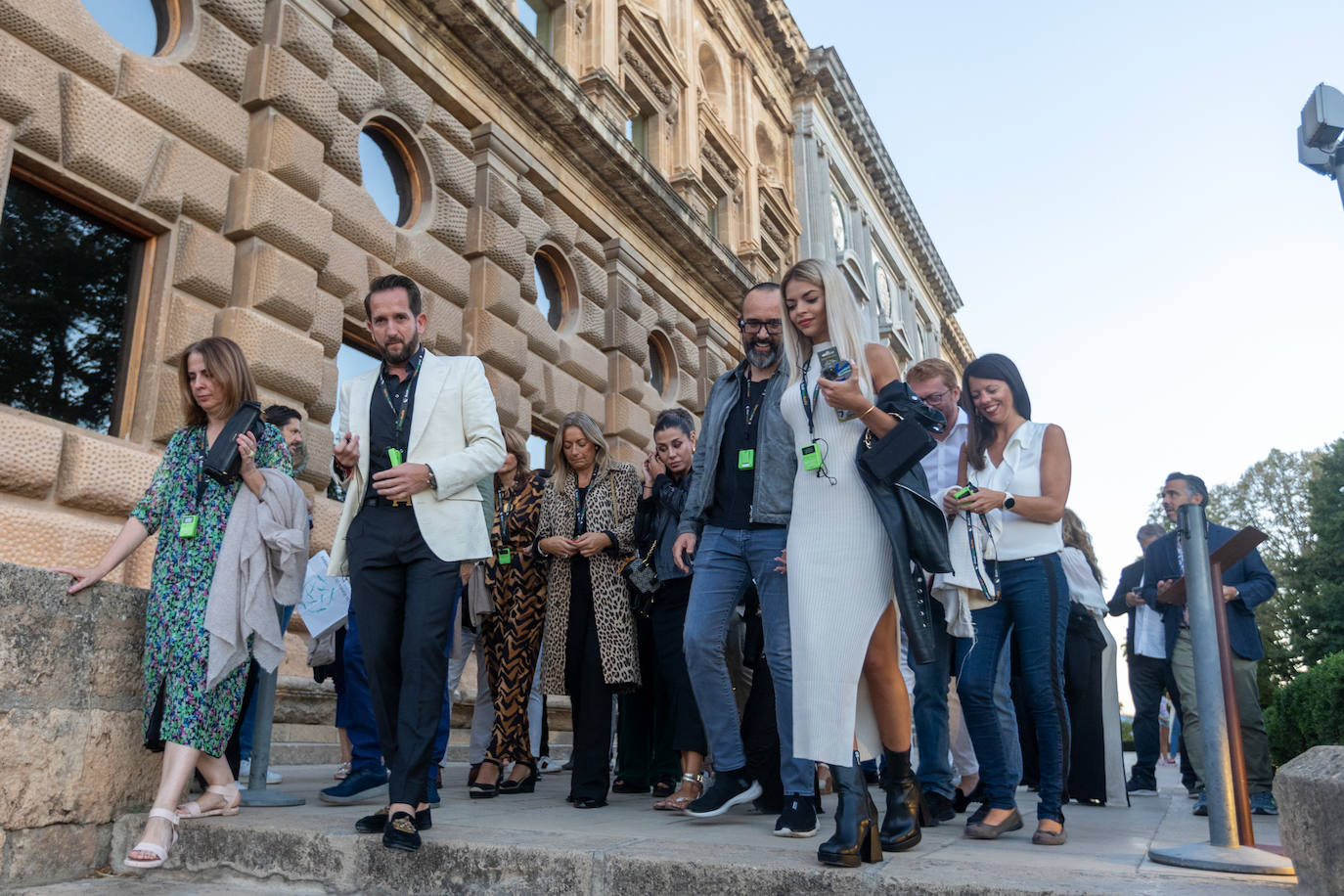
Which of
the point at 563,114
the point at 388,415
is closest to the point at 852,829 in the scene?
the point at 388,415

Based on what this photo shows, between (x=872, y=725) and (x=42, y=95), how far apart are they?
20.7 feet

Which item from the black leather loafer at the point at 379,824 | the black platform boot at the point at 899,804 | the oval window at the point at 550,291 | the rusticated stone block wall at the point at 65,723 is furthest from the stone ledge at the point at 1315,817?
the oval window at the point at 550,291

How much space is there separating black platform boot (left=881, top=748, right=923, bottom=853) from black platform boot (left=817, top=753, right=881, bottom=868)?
5.6 inches

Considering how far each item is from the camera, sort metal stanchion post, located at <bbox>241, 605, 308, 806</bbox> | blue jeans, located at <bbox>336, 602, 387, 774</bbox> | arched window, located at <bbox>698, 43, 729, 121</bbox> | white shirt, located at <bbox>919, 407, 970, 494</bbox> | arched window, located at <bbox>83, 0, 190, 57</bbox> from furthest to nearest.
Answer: arched window, located at <bbox>698, 43, 729, 121</bbox> < arched window, located at <bbox>83, 0, 190, 57</bbox> < white shirt, located at <bbox>919, 407, 970, 494</bbox> < blue jeans, located at <bbox>336, 602, 387, 774</bbox> < metal stanchion post, located at <bbox>241, 605, 308, 806</bbox>

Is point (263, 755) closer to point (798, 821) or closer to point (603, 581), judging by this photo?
point (603, 581)

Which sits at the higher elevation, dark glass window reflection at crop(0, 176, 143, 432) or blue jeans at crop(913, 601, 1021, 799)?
dark glass window reflection at crop(0, 176, 143, 432)

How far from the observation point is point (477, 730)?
5.96 metres

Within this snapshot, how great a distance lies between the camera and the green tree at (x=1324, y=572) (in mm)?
29422

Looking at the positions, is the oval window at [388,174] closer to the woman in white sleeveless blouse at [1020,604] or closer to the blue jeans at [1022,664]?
the woman in white sleeveless blouse at [1020,604]

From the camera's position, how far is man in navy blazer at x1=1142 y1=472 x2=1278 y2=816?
18.9 ft

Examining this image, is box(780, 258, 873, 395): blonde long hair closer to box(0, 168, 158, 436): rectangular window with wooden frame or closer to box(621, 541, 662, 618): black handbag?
box(621, 541, 662, 618): black handbag

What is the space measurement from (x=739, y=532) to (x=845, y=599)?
2.62 ft

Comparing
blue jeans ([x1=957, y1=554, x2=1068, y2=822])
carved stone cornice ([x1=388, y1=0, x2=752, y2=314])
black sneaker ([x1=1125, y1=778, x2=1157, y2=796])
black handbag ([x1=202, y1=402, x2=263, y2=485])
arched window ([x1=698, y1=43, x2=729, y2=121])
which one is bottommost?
black sneaker ([x1=1125, y1=778, x2=1157, y2=796])

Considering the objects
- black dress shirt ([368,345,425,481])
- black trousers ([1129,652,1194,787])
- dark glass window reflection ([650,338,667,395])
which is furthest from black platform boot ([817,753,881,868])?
dark glass window reflection ([650,338,667,395])
